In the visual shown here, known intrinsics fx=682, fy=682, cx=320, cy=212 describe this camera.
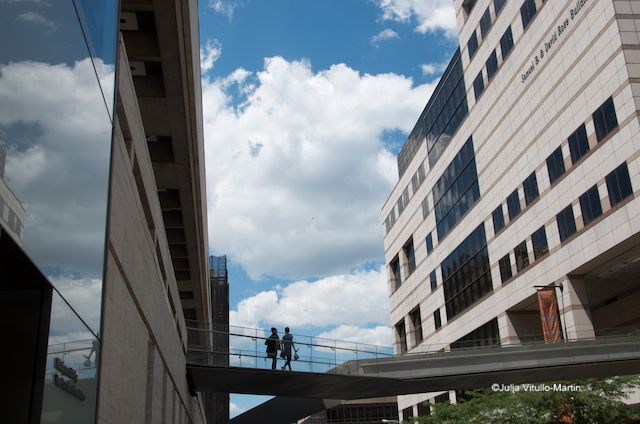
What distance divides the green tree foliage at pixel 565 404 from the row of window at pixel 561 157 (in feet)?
45.3

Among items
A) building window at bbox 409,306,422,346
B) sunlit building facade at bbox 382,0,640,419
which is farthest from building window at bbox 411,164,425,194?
building window at bbox 409,306,422,346

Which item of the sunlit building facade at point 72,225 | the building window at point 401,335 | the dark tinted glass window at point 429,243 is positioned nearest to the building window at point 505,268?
the dark tinted glass window at point 429,243

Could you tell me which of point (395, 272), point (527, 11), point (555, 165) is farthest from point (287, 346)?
point (395, 272)

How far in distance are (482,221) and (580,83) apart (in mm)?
16360

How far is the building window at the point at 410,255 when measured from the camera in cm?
7250

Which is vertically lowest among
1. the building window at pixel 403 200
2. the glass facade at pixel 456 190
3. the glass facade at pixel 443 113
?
the glass facade at pixel 456 190

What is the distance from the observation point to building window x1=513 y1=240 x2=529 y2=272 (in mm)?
46438

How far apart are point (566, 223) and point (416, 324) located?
33.8 m

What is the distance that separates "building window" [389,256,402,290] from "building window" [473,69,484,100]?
27194 millimetres

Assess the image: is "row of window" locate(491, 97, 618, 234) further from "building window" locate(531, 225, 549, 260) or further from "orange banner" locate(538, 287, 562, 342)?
"orange banner" locate(538, 287, 562, 342)

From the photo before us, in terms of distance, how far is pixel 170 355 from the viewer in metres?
19.3

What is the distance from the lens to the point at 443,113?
63.7 metres

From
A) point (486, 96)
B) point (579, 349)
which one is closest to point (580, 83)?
point (486, 96)

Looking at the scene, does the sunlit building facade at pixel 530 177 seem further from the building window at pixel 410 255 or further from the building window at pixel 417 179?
the building window at pixel 410 255
